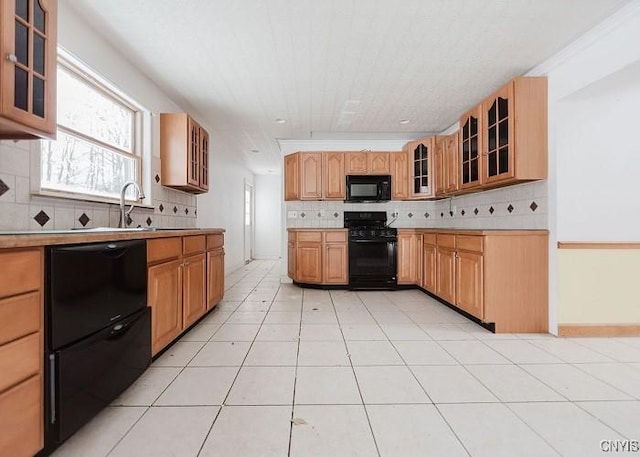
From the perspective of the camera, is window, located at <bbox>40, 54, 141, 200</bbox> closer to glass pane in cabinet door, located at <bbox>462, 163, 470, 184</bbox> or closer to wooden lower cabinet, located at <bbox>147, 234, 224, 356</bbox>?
wooden lower cabinet, located at <bbox>147, 234, 224, 356</bbox>

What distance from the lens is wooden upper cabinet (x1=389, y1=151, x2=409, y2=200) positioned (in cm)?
503

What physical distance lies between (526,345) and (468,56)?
2.47 metres

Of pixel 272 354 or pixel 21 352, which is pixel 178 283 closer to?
pixel 272 354

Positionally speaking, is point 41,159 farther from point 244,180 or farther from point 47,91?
point 244,180

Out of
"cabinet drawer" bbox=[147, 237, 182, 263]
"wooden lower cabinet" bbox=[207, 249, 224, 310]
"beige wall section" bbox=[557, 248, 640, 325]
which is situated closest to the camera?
"cabinet drawer" bbox=[147, 237, 182, 263]

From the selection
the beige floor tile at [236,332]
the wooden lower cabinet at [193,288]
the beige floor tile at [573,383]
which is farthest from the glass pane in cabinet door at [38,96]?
the beige floor tile at [573,383]

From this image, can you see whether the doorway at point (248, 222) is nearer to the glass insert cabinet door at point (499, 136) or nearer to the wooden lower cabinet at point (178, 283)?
the wooden lower cabinet at point (178, 283)

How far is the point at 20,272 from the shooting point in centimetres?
113

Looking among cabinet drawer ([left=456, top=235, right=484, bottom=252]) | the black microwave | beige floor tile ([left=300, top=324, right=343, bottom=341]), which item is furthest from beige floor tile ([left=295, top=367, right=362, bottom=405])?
the black microwave

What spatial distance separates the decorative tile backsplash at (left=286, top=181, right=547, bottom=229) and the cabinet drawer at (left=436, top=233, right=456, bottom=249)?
1.78ft

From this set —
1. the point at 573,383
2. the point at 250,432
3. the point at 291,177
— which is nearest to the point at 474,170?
the point at 573,383

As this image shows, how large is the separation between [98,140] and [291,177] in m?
2.89

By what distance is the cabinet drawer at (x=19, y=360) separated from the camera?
1069 mm

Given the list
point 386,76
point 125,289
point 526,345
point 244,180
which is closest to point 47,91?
point 125,289
